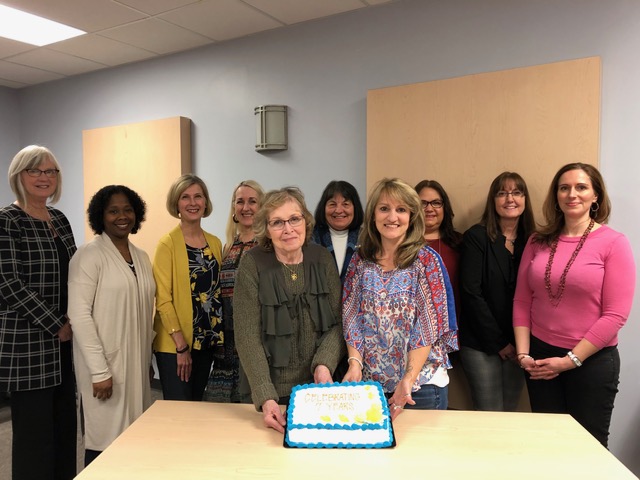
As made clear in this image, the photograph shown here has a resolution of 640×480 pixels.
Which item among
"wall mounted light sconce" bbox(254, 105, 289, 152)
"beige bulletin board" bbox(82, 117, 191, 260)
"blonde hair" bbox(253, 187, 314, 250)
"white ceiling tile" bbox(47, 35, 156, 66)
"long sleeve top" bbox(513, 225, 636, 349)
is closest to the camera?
"blonde hair" bbox(253, 187, 314, 250)

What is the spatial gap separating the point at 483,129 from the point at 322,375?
5.64 feet

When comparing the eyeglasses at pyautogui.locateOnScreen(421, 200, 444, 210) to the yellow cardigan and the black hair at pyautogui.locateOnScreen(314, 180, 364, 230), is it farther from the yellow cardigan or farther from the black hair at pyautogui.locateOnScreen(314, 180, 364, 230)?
the yellow cardigan

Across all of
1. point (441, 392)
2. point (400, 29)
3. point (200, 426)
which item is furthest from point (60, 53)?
point (441, 392)

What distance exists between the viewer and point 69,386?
7.68 ft

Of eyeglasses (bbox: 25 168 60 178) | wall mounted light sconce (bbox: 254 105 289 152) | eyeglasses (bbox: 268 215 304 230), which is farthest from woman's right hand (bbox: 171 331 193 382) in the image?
wall mounted light sconce (bbox: 254 105 289 152)

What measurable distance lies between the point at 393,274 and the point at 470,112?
4.51 ft

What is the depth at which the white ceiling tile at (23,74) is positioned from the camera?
4.14m

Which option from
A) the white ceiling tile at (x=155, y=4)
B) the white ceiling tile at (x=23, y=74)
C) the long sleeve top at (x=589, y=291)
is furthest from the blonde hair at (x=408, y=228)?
the white ceiling tile at (x=23, y=74)

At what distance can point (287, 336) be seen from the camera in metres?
1.72

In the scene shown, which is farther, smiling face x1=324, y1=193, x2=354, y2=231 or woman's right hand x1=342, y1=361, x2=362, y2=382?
Result: smiling face x1=324, y1=193, x2=354, y2=231

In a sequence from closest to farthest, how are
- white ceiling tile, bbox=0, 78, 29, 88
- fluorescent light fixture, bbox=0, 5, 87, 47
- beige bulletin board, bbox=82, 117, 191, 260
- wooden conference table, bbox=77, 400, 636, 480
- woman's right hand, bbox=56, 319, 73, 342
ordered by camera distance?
wooden conference table, bbox=77, 400, 636, 480 → woman's right hand, bbox=56, 319, 73, 342 → fluorescent light fixture, bbox=0, 5, 87, 47 → beige bulletin board, bbox=82, 117, 191, 260 → white ceiling tile, bbox=0, 78, 29, 88

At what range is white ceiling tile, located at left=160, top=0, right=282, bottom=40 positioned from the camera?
116 inches

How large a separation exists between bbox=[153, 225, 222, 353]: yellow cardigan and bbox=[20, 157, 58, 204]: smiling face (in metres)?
0.62

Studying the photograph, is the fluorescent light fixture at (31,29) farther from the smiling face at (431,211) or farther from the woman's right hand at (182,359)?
the smiling face at (431,211)
